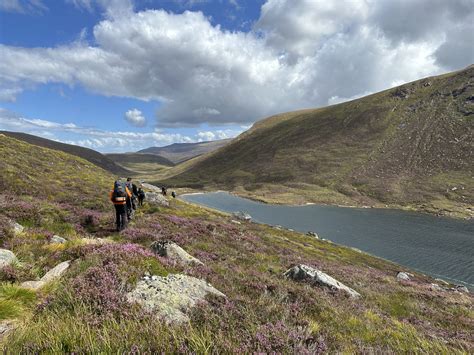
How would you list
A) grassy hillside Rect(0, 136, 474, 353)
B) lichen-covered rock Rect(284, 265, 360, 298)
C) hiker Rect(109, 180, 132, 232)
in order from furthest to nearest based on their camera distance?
hiker Rect(109, 180, 132, 232) < lichen-covered rock Rect(284, 265, 360, 298) < grassy hillside Rect(0, 136, 474, 353)

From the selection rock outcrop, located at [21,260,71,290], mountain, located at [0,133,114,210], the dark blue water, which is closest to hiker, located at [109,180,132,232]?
mountain, located at [0,133,114,210]

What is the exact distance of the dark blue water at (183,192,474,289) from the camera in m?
58.1

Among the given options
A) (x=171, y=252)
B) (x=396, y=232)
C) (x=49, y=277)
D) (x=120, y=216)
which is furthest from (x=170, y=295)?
(x=396, y=232)

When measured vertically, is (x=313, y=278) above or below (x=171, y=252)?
below

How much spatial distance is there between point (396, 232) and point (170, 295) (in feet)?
299

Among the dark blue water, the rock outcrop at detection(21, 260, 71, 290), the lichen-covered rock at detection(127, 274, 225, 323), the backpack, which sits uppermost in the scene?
the backpack

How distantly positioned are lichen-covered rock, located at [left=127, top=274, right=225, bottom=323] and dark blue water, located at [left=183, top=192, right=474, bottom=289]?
185 ft

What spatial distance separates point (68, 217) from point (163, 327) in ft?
57.7

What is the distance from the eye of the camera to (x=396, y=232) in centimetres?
8369

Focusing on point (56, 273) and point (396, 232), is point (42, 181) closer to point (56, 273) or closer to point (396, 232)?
point (56, 273)

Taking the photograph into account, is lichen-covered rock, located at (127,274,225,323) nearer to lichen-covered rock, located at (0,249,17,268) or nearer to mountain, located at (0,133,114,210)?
lichen-covered rock, located at (0,249,17,268)

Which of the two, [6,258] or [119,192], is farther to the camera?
[119,192]

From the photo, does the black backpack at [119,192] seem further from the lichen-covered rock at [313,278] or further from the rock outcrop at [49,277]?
the lichen-covered rock at [313,278]

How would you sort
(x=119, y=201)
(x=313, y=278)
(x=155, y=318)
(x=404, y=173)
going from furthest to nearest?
(x=404, y=173) < (x=119, y=201) < (x=313, y=278) < (x=155, y=318)
